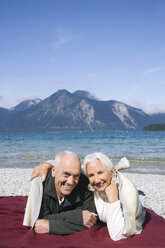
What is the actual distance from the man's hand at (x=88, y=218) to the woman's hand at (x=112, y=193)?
672mm

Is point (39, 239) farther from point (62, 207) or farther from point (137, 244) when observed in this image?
point (137, 244)

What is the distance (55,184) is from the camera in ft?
15.0

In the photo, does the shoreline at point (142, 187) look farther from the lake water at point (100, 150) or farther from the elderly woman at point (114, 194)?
the elderly woman at point (114, 194)

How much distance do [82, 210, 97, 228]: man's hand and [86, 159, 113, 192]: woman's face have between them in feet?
2.07

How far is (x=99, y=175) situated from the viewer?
426 cm

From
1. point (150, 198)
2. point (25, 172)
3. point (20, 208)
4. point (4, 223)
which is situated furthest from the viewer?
point (25, 172)

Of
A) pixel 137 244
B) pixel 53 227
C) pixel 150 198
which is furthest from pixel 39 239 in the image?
pixel 150 198

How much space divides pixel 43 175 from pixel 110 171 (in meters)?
1.24

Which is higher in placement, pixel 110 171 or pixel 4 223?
pixel 110 171

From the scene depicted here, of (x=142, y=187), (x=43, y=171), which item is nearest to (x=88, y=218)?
(x=43, y=171)

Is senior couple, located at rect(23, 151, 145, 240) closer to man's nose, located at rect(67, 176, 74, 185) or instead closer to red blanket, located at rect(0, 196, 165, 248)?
man's nose, located at rect(67, 176, 74, 185)

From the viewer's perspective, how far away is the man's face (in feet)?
14.1

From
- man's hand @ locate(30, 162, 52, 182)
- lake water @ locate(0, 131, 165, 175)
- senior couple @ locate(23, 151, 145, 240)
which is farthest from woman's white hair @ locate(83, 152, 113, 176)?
lake water @ locate(0, 131, 165, 175)

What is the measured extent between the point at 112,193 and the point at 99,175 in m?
0.35
